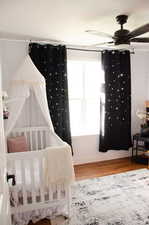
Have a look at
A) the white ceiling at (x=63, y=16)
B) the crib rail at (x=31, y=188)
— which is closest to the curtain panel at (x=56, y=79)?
the white ceiling at (x=63, y=16)

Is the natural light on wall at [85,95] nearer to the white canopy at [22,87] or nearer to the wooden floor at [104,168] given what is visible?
the wooden floor at [104,168]

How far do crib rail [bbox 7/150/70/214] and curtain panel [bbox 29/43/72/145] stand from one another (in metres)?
1.47

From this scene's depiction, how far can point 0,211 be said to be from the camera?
0.79 m

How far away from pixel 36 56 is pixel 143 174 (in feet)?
9.68

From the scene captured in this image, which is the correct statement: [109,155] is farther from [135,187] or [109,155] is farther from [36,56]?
[36,56]

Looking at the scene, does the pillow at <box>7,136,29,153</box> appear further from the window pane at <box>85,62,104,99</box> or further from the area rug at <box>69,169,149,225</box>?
the window pane at <box>85,62,104,99</box>

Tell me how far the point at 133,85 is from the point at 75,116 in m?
1.56

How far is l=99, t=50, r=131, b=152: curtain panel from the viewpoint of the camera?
395 centimetres

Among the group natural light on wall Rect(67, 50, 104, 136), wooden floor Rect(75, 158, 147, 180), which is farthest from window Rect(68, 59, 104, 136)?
wooden floor Rect(75, 158, 147, 180)

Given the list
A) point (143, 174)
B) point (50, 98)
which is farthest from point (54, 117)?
point (143, 174)

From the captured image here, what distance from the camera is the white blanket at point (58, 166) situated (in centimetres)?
207

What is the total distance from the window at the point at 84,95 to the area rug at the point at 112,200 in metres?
1.24

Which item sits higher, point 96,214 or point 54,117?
point 54,117

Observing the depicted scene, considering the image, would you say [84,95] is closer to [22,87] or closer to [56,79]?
[56,79]
